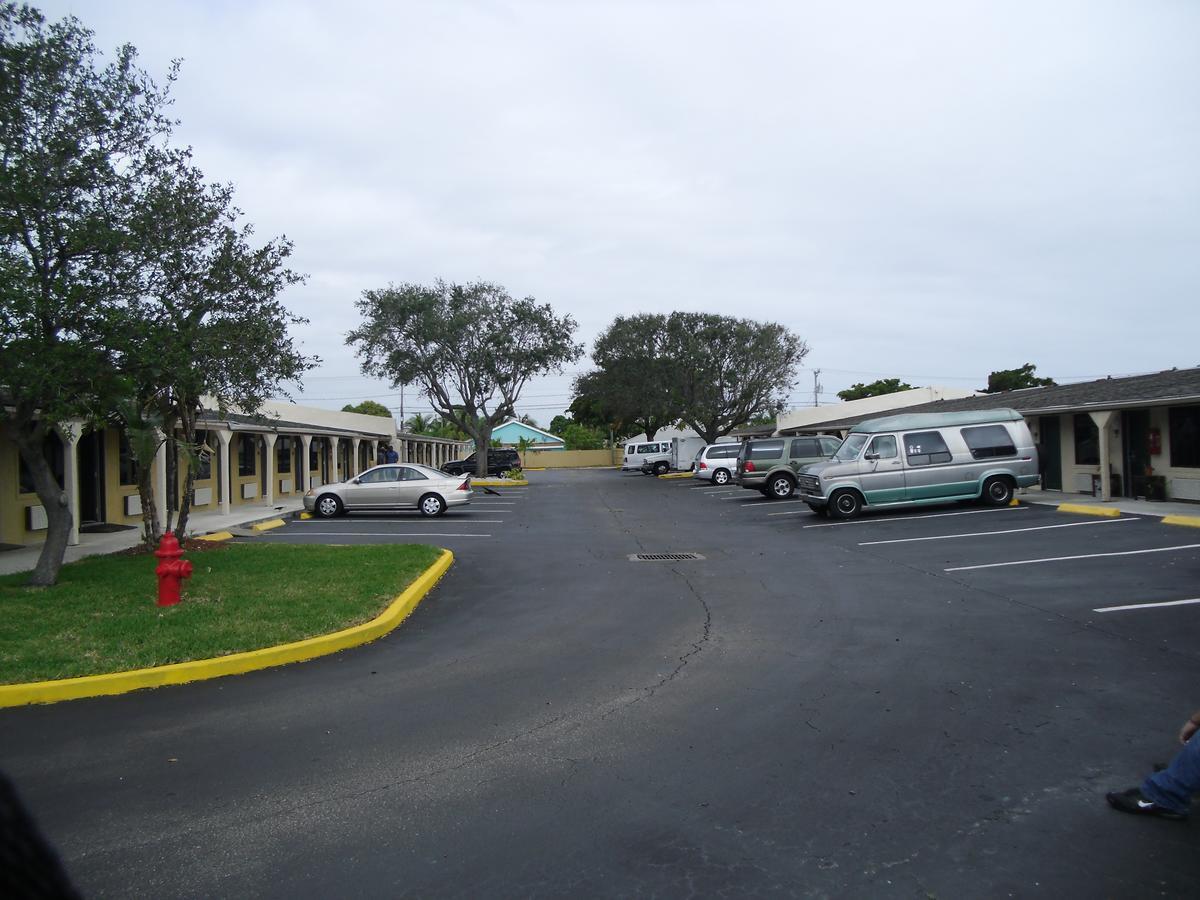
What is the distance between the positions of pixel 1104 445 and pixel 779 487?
29.0 feet

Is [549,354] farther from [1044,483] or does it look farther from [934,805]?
[934,805]

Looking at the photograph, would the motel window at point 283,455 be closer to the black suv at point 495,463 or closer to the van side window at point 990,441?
the black suv at point 495,463

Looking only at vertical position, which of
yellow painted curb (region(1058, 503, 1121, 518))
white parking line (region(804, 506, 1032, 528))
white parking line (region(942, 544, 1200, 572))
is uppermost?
yellow painted curb (region(1058, 503, 1121, 518))

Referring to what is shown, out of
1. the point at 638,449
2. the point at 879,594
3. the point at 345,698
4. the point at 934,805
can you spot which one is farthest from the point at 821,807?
the point at 638,449

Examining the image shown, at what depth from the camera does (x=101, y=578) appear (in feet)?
35.4

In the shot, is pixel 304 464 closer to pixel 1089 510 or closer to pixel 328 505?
pixel 328 505

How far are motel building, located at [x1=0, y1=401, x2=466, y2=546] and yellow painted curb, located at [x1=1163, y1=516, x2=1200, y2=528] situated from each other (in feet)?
52.3

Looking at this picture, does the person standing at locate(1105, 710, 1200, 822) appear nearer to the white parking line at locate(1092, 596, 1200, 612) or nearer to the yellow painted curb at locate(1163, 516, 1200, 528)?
the white parking line at locate(1092, 596, 1200, 612)

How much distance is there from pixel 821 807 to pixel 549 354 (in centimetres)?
4038

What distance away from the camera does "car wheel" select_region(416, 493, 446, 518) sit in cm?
2150

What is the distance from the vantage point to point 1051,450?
2211 cm

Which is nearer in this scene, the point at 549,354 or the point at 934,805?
the point at 934,805

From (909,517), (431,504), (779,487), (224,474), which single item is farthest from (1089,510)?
(224,474)

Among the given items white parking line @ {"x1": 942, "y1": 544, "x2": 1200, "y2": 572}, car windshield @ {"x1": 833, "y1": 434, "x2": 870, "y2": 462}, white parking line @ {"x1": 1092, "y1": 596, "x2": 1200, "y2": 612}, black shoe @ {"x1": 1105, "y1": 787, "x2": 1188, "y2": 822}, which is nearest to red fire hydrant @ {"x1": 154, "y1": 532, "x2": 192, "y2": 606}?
black shoe @ {"x1": 1105, "y1": 787, "x2": 1188, "y2": 822}
